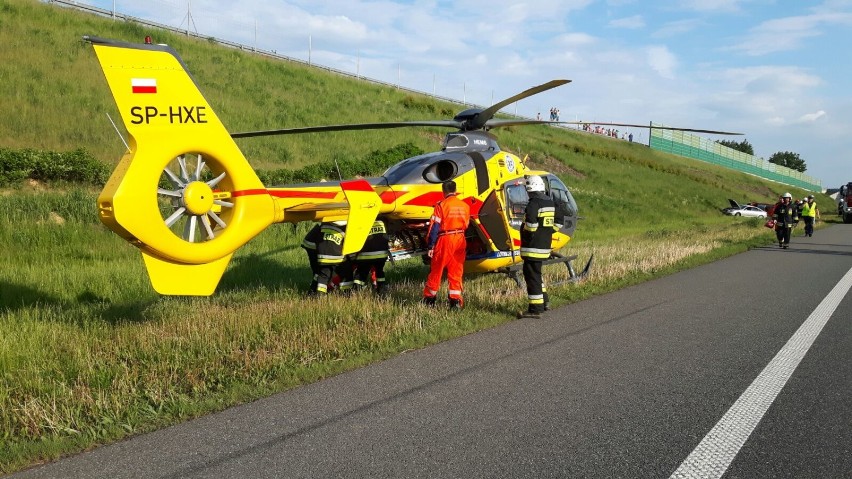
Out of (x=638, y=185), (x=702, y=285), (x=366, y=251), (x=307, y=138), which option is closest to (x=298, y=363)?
(x=366, y=251)

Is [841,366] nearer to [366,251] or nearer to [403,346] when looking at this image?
[403,346]

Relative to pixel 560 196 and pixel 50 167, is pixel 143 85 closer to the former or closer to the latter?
pixel 560 196

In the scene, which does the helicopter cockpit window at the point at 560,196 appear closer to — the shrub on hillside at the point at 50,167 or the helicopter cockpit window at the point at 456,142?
the helicopter cockpit window at the point at 456,142

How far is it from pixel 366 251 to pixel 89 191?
344 inches

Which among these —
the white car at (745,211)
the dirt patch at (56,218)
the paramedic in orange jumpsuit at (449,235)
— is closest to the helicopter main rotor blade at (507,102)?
the paramedic in orange jumpsuit at (449,235)

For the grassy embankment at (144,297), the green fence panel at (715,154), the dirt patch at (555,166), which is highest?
the green fence panel at (715,154)

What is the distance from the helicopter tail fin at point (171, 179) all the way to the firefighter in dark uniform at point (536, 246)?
147 inches

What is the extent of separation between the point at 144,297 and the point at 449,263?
16.1 ft

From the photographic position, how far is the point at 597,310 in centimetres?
864

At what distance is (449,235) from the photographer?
8.69 m

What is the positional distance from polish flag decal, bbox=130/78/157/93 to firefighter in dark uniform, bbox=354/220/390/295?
4008 mm

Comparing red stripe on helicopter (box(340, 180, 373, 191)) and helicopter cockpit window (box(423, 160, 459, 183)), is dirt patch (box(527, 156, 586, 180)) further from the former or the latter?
red stripe on helicopter (box(340, 180, 373, 191))

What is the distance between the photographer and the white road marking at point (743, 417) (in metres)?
3.61

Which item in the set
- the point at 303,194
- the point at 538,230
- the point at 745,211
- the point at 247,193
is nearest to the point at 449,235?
the point at 538,230
